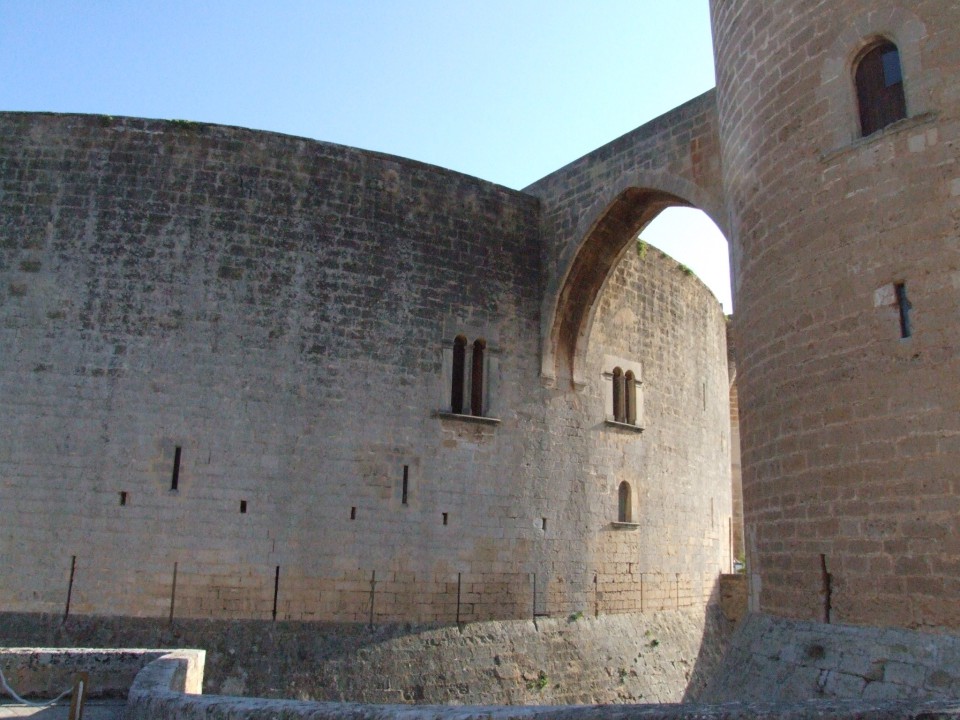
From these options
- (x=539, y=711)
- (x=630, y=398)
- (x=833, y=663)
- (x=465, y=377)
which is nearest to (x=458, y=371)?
(x=465, y=377)

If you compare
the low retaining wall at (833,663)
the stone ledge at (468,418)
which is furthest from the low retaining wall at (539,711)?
the stone ledge at (468,418)

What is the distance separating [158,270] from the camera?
953 centimetres

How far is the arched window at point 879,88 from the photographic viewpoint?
5.98 metres

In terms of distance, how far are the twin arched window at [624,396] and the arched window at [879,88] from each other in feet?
21.1

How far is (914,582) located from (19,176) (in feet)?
30.9

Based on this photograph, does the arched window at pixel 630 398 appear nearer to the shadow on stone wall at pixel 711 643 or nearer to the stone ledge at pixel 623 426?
the stone ledge at pixel 623 426

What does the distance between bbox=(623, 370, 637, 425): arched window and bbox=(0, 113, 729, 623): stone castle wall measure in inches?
35.7

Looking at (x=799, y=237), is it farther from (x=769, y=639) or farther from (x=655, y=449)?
(x=655, y=449)

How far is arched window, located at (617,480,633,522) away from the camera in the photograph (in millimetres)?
11938

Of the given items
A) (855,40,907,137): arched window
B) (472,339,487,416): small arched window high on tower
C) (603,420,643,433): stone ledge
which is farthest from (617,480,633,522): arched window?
(855,40,907,137): arched window

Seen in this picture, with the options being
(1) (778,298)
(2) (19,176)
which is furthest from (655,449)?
(2) (19,176)

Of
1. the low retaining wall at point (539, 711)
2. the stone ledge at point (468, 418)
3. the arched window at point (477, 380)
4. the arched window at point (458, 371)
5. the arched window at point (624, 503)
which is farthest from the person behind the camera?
the arched window at point (624, 503)

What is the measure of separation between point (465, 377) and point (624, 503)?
120 inches

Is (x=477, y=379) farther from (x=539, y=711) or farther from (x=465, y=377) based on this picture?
(x=539, y=711)
